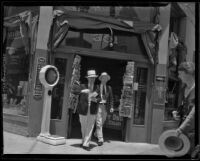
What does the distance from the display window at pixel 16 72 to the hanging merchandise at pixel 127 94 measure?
75.7 inches

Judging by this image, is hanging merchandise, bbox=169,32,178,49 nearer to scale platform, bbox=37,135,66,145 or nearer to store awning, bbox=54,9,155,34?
store awning, bbox=54,9,155,34

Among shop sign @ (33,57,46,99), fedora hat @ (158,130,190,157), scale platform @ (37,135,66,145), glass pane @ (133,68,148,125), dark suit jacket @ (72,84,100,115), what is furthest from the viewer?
glass pane @ (133,68,148,125)

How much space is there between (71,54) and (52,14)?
0.83m

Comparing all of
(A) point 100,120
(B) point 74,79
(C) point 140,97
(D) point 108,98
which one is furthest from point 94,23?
(A) point 100,120

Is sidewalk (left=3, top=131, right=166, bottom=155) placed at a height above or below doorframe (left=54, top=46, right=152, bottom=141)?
below

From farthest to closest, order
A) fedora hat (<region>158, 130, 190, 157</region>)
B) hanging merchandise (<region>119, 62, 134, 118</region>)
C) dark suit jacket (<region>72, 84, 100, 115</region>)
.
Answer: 1. hanging merchandise (<region>119, 62, 134, 118</region>)
2. dark suit jacket (<region>72, 84, 100, 115</region>)
3. fedora hat (<region>158, 130, 190, 157</region>)

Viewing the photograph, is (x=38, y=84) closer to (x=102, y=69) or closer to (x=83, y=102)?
(x=83, y=102)

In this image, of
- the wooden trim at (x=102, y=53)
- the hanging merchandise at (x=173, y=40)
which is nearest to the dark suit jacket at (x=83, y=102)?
the wooden trim at (x=102, y=53)

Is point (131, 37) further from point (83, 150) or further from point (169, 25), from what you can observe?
point (83, 150)

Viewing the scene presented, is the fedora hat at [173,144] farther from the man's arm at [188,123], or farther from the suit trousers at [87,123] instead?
the suit trousers at [87,123]

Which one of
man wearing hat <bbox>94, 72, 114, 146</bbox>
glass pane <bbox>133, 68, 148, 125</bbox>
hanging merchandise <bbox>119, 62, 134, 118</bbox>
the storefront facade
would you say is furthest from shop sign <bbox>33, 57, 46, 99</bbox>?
glass pane <bbox>133, 68, 148, 125</bbox>

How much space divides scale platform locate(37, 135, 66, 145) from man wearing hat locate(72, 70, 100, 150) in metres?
0.41

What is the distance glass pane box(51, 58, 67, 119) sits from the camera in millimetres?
5180

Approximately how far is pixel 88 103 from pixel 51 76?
0.84 m
